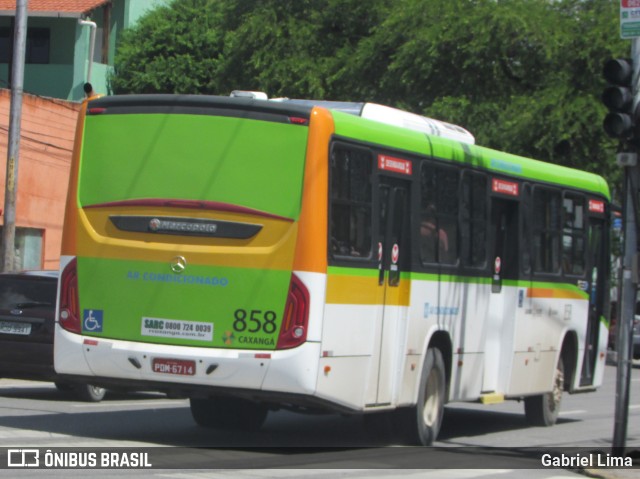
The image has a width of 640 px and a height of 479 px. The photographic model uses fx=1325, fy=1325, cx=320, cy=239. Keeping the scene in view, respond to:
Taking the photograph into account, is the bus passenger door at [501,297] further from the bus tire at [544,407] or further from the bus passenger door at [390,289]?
the bus passenger door at [390,289]

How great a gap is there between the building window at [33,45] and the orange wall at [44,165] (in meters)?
11.7

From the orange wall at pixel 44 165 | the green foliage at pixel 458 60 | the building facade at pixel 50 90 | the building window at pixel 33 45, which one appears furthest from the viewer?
the building window at pixel 33 45

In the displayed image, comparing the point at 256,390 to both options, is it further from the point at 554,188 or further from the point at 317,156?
the point at 554,188

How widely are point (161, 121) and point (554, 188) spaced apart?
255 inches

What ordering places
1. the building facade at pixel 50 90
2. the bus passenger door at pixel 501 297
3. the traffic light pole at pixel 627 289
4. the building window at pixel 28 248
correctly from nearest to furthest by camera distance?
the traffic light pole at pixel 627 289, the bus passenger door at pixel 501 297, the building facade at pixel 50 90, the building window at pixel 28 248

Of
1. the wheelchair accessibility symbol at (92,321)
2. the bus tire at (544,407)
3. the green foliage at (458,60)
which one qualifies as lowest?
the bus tire at (544,407)

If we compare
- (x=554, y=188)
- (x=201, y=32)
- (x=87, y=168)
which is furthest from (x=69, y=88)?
(x=87, y=168)

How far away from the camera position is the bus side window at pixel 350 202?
11.7 meters

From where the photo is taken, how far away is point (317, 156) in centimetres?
1147

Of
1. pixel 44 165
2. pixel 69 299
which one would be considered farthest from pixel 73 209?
pixel 44 165

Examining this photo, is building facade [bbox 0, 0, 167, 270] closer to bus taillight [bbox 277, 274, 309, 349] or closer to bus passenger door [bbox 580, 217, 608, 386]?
bus passenger door [bbox 580, 217, 608, 386]

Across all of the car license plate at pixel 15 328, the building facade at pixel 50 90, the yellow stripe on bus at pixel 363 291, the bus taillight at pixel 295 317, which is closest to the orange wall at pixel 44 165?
the building facade at pixel 50 90

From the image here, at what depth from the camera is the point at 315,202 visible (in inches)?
448

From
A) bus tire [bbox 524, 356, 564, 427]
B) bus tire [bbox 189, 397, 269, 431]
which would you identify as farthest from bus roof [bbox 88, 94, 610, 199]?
bus tire [bbox 189, 397, 269, 431]
